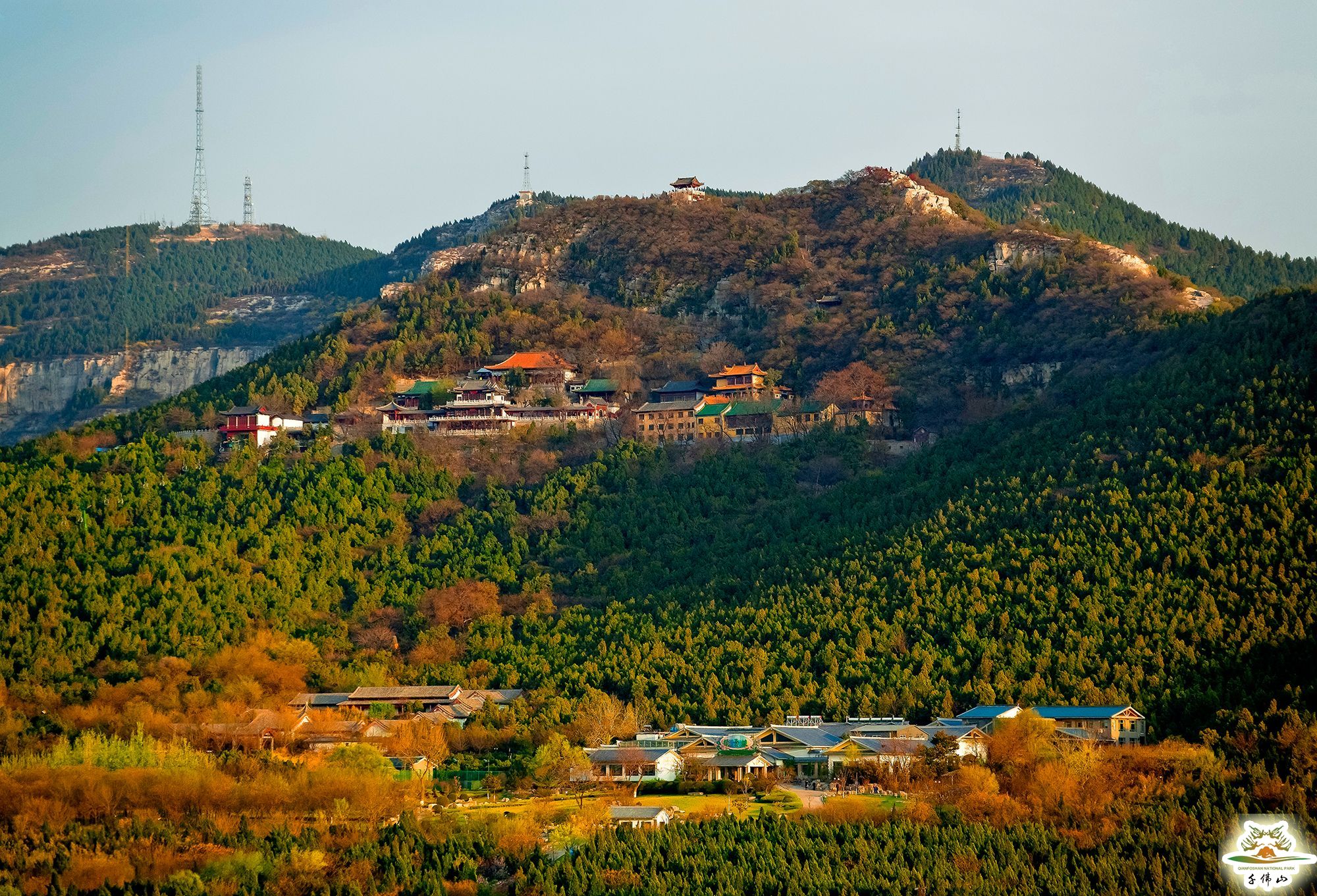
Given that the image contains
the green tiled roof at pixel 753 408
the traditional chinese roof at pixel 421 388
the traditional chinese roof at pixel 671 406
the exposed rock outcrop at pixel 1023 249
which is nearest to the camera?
the green tiled roof at pixel 753 408

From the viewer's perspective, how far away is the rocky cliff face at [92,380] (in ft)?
393

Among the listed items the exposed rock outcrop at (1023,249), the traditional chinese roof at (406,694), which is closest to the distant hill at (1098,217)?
the exposed rock outcrop at (1023,249)

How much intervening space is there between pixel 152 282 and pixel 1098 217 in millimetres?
75590

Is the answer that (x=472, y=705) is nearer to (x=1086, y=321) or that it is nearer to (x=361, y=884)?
(x=361, y=884)

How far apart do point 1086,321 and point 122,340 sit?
247ft

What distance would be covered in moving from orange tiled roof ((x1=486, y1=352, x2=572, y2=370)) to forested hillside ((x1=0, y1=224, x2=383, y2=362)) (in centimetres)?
5184

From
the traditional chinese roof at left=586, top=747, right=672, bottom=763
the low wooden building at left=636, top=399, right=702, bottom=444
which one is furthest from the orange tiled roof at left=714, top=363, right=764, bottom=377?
the traditional chinese roof at left=586, top=747, right=672, bottom=763

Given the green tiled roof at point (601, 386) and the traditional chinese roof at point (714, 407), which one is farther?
the green tiled roof at point (601, 386)

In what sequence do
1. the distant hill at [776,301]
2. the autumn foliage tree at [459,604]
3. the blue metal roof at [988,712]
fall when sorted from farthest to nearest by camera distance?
the distant hill at [776,301]
the autumn foliage tree at [459,604]
the blue metal roof at [988,712]

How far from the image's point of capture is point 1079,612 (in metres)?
54.2

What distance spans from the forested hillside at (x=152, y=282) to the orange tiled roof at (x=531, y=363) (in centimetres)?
5184

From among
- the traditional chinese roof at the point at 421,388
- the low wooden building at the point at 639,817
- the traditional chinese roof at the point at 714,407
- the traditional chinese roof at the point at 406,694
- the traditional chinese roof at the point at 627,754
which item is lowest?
the low wooden building at the point at 639,817

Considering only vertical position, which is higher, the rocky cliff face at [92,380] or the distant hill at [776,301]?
the distant hill at [776,301]

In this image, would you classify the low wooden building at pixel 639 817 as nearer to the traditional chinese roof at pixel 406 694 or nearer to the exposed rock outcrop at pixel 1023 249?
the traditional chinese roof at pixel 406 694
